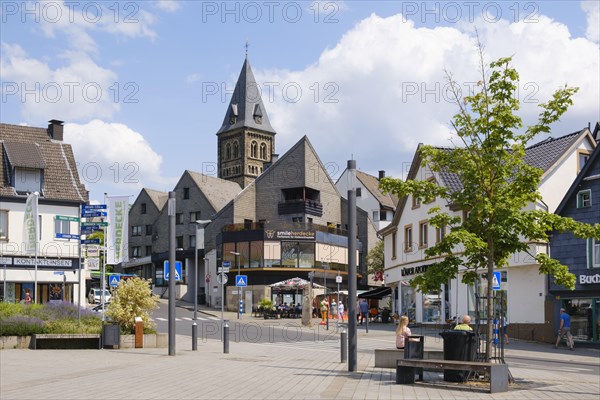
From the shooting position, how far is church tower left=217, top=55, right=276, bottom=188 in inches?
5049

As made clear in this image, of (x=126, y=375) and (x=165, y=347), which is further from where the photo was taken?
(x=165, y=347)

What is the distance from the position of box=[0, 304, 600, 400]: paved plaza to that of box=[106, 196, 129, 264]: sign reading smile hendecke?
12021 millimetres

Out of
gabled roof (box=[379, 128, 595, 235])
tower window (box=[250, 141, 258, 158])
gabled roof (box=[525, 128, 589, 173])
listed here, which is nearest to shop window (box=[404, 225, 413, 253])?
gabled roof (box=[379, 128, 595, 235])

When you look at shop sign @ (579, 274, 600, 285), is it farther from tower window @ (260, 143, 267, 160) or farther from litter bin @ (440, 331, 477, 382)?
tower window @ (260, 143, 267, 160)

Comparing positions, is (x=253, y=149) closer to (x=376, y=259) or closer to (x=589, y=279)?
(x=376, y=259)

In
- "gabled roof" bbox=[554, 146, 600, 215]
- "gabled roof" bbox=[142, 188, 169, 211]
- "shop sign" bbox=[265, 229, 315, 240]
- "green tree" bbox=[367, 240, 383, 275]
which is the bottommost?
"green tree" bbox=[367, 240, 383, 275]

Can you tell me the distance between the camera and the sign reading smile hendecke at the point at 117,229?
117 feet

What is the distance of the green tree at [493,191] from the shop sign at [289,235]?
49.5m

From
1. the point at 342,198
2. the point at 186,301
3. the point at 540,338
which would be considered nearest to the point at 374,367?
the point at 540,338

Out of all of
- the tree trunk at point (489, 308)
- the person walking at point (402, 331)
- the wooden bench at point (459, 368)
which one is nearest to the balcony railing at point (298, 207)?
the person walking at point (402, 331)

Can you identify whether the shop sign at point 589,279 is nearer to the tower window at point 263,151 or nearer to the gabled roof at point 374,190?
the gabled roof at point 374,190

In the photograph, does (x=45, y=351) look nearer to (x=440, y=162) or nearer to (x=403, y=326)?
(x=403, y=326)

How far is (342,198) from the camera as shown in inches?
3260

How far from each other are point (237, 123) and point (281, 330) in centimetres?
9263
